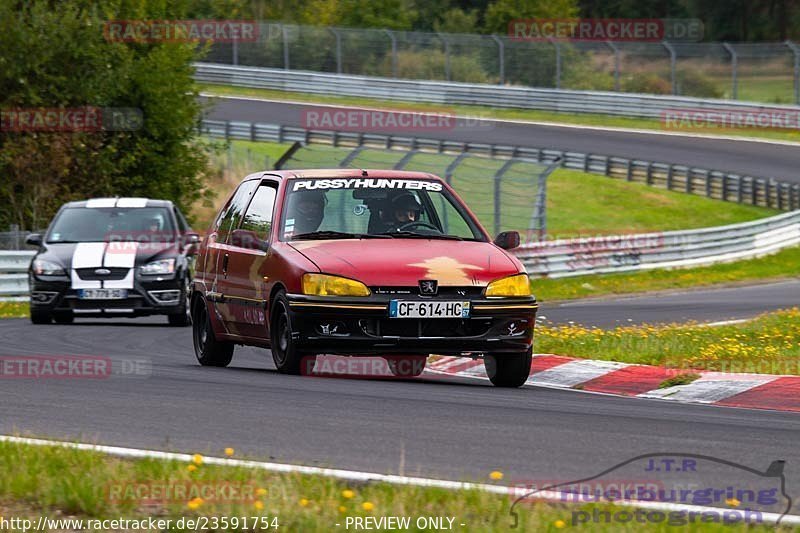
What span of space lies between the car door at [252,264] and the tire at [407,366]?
1239 mm

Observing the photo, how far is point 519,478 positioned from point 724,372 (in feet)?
15.8

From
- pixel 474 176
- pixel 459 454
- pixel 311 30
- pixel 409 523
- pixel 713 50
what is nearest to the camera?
pixel 409 523

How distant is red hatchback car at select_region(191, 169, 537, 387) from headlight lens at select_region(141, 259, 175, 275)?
5.27 meters

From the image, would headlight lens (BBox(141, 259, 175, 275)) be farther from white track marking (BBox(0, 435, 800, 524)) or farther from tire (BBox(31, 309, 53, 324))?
white track marking (BBox(0, 435, 800, 524))

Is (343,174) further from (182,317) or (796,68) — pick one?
(796,68)

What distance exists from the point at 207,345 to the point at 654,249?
1926 centimetres

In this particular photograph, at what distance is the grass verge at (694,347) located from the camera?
11000 millimetres

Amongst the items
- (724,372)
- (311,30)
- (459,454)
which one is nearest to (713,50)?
(311,30)

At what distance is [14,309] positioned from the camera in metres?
21.1

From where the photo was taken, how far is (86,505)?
5312 mm

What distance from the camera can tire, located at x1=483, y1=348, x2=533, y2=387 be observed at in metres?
10.2

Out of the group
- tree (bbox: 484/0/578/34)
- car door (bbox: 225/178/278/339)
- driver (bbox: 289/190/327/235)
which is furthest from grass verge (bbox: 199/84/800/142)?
driver (bbox: 289/190/327/235)

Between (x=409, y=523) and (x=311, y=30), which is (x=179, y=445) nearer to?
(x=409, y=523)

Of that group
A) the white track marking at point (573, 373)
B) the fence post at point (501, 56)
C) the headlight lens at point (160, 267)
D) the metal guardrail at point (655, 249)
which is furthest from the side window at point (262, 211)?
the fence post at point (501, 56)
